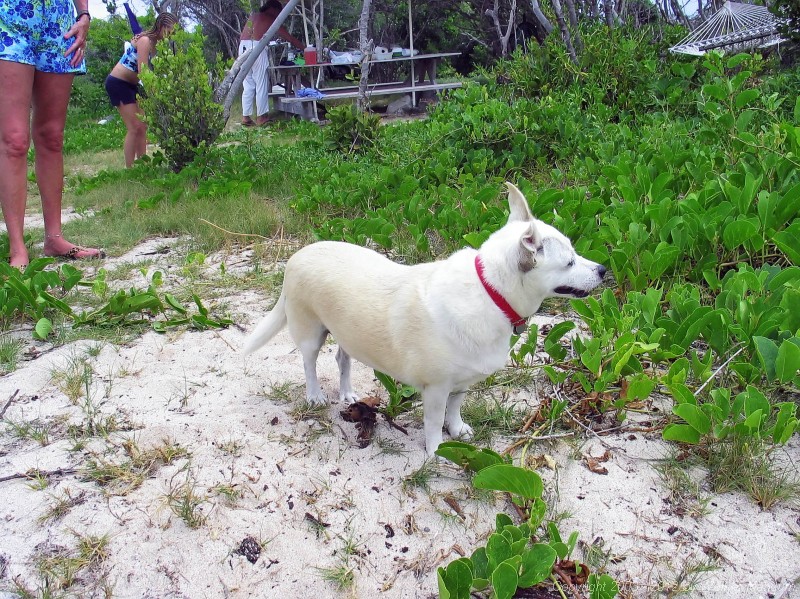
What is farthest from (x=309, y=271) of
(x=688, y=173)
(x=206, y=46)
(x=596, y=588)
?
(x=206, y=46)

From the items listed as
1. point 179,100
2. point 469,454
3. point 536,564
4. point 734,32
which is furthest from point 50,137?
point 734,32

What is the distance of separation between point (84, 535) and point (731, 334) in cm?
263

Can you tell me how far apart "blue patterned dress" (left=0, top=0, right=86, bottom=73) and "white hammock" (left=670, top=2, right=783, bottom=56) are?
5883 millimetres

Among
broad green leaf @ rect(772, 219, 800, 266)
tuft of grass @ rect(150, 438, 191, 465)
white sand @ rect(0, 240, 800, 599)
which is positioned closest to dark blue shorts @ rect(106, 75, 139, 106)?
white sand @ rect(0, 240, 800, 599)

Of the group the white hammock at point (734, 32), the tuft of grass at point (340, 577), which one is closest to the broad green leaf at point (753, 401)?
the tuft of grass at point (340, 577)

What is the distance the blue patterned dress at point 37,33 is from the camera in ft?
12.5

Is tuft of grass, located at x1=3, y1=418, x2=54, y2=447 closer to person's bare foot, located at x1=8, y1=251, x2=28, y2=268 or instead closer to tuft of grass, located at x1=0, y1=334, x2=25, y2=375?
tuft of grass, located at x1=0, y1=334, x2=25, y2=375

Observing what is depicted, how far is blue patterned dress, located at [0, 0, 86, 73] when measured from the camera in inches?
151

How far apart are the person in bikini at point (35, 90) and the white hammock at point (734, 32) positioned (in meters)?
5.87

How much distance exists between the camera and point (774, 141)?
13.1ft

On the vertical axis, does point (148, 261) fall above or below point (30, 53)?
below

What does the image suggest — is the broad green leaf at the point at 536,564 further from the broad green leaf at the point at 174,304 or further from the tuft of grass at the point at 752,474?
the broad green leaf at the point at 174,304

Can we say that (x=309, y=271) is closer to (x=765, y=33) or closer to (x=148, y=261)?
(x=148, y=261)

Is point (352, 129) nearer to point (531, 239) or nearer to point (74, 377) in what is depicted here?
point (74, 377)
